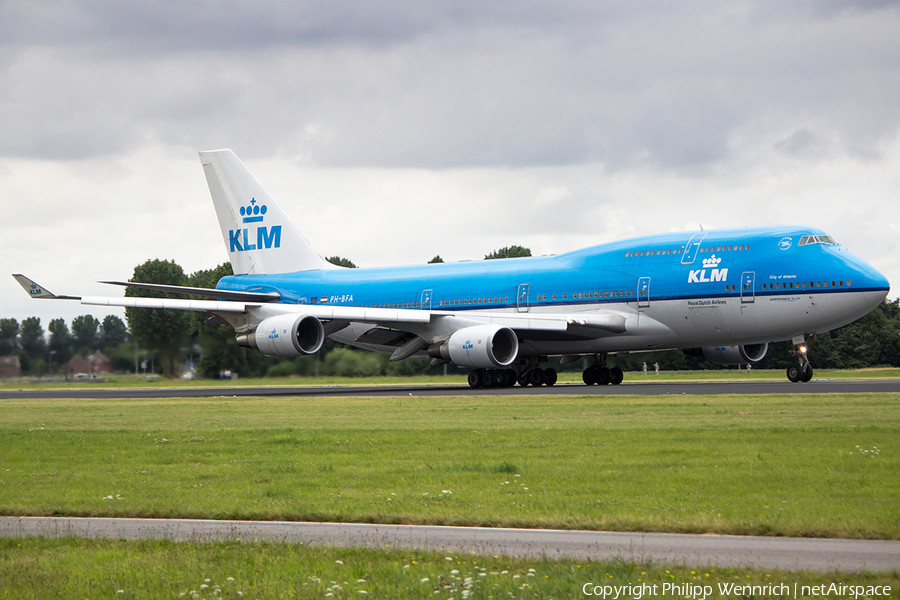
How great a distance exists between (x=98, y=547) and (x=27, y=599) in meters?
1.66

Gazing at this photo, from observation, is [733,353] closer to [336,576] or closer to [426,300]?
[426,300]

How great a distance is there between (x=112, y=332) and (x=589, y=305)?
63.8 feet

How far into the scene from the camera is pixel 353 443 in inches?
684

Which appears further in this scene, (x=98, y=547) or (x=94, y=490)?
(x=94, y=490)

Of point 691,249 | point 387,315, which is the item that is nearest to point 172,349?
point 387,315

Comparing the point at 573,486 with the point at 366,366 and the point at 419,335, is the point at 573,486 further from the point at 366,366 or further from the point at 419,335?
the point at 366,366

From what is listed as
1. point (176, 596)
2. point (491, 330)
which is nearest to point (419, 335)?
point (491, 330)

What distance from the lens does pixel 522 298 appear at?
37281 millimetres

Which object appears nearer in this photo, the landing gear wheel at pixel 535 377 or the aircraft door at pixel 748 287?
the aircraft door at pixel 748 287

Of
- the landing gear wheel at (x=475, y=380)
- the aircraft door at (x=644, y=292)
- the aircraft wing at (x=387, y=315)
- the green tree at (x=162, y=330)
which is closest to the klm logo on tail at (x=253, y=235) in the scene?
the green tree at (x=162, y=330)

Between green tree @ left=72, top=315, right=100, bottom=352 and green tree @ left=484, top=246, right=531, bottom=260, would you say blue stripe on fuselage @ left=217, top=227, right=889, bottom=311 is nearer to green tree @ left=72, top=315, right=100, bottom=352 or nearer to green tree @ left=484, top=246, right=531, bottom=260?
green tree @ left=72, top=315, right=100, bottom=352

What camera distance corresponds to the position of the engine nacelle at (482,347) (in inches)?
1326

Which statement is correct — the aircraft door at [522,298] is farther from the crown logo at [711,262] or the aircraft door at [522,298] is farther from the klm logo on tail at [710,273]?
the crown logo at [711,262]

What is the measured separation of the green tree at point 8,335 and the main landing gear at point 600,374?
22075 mm
